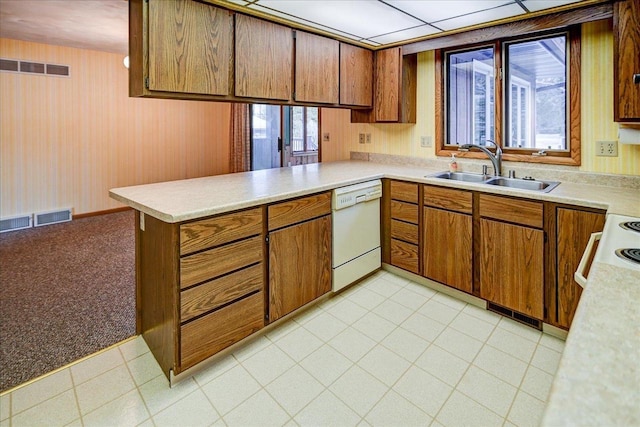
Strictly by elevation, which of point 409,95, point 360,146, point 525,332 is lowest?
point 525,332

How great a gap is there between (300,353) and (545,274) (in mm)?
1582

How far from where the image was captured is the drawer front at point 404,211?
9.66ft

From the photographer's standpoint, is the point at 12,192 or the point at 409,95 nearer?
the point at 409,95

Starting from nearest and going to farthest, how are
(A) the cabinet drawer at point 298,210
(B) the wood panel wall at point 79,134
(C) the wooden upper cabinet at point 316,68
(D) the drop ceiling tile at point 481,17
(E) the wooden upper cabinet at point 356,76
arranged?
(A) the cabinet drawer at point 298,210 → (D) the drop ceiling tile at point 481,17 → (C) the wooden upper cabinet at point 316,68 → (E) the wooden upper cabinet at point 356,76 → (B) the wood panel wall at point 79,134

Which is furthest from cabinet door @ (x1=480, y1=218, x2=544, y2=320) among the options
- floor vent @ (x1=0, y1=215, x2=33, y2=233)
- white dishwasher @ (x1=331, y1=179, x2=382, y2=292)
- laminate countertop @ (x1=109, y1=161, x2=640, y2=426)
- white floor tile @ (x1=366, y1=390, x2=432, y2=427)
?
floor vent @ (x1=0, y1=215, x2=33, y2=233)

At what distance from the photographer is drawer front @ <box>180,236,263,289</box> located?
1.81 metres

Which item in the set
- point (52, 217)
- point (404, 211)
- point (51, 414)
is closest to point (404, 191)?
point (404, 211)

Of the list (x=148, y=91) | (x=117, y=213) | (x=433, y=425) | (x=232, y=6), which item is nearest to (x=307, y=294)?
(x=433, y=425)

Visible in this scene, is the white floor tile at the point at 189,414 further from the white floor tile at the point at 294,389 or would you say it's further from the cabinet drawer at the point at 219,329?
the white floor tile at the point at 294,389

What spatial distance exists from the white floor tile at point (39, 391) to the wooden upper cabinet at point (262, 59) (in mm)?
1933

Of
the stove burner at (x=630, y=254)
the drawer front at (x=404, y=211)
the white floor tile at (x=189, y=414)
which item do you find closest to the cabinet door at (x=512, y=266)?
the drawer front at (x=404, y=211)

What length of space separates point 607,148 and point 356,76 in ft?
6.68

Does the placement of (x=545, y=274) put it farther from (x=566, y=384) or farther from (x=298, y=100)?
(x=298, y=100)

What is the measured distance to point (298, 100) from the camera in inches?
114
